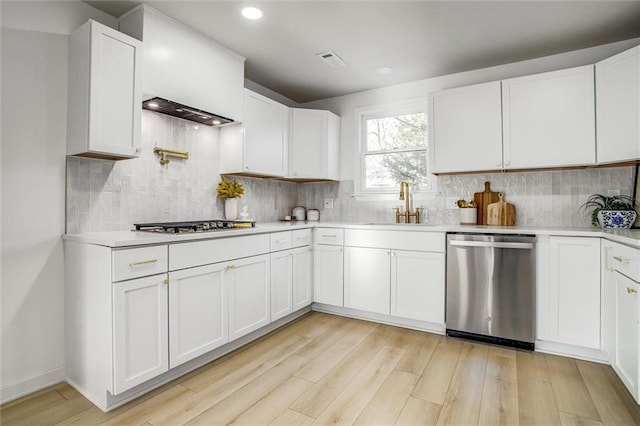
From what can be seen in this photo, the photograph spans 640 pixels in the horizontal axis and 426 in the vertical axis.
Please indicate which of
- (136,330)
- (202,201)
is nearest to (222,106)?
(202,201)

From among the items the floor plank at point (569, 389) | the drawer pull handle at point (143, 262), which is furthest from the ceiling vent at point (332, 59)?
the floor plank at point (569, 389)

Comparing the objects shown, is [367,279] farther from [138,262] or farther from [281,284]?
[138,262]

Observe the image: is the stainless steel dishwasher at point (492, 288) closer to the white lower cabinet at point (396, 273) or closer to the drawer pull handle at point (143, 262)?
the white lower cabinet at point (396, 273)

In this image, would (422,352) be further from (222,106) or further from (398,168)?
(222,106)

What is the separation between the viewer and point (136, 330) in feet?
6.11

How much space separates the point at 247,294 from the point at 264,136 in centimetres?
159

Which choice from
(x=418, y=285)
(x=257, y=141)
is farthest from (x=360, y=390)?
(x=257, y=141)

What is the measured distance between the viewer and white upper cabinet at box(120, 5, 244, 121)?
2.29m

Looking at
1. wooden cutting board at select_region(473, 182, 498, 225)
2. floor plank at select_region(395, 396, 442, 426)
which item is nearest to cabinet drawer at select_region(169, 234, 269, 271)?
floor plank at select_region(395, 396, 442, 426)

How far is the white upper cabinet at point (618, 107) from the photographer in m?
2.40

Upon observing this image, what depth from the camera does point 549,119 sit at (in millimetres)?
2791

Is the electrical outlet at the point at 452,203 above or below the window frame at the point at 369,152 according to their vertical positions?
below

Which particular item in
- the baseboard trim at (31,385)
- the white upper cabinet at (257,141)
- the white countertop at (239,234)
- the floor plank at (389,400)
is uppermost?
the white upper cabinet at (257,141)

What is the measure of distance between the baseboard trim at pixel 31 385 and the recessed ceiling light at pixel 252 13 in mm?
2678
